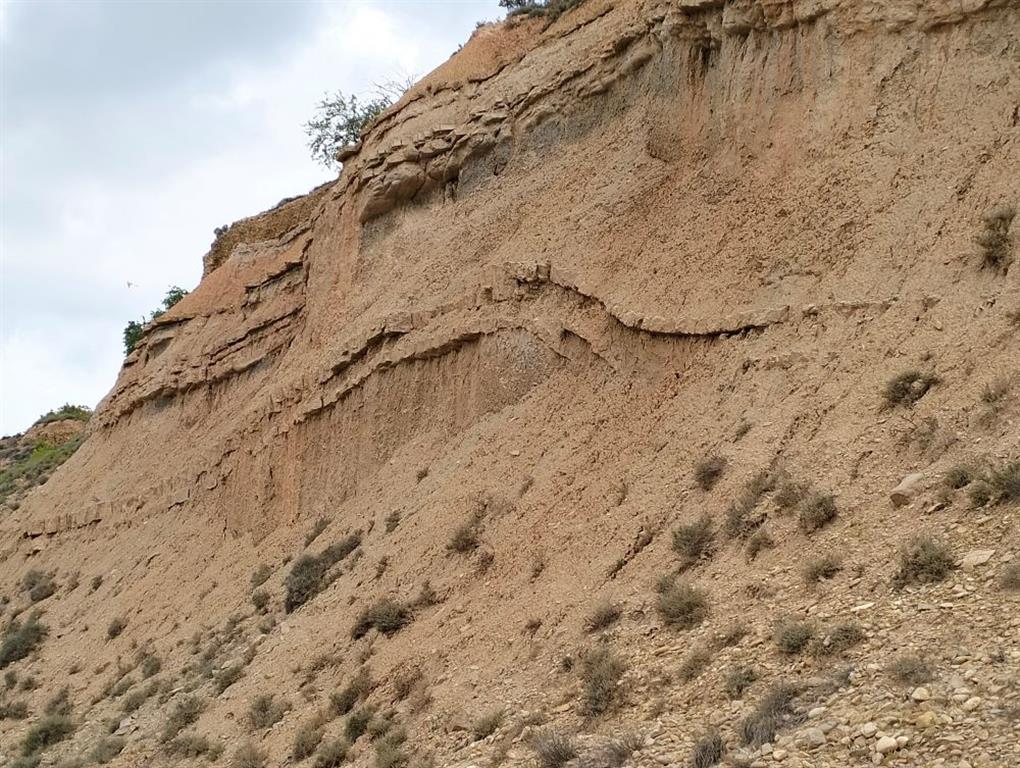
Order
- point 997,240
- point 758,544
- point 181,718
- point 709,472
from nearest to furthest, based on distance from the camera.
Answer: point 758,544
point 997,240
point 709,472
point 181,718

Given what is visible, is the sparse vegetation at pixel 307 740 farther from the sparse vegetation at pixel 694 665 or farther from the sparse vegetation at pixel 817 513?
the sparse vegetation at pixel 817 513

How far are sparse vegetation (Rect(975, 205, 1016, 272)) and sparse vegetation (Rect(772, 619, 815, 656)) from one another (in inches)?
176

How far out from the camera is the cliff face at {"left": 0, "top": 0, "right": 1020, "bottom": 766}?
894 cm

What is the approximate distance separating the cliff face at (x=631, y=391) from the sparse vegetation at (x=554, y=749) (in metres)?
0.19

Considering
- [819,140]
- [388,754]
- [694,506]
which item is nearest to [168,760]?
[388,754]

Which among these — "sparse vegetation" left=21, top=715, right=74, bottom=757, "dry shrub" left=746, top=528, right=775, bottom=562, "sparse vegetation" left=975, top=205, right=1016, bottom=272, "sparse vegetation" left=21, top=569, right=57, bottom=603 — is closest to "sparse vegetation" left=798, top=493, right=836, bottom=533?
"dry shrub" left=746, top=528, right=775, bottom=562

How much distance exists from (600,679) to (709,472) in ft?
9.18

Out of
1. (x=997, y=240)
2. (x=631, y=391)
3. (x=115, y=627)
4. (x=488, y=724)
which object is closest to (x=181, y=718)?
(x=115, y=627)

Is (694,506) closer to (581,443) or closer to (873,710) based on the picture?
(581,443)

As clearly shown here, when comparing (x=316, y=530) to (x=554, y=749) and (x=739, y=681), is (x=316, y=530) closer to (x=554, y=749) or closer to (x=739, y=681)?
(x=554, y=749)

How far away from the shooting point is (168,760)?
1358 cm

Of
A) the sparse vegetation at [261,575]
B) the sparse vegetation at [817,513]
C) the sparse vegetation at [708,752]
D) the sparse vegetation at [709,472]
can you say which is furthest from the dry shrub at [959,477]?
the sparse vegetation at [261,575]

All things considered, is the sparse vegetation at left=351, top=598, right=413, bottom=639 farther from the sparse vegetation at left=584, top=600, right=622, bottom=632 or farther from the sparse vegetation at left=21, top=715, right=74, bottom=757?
the sparse vegetation at left=21, top=715, right=74, bottom=757

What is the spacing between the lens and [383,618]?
13.2 m
